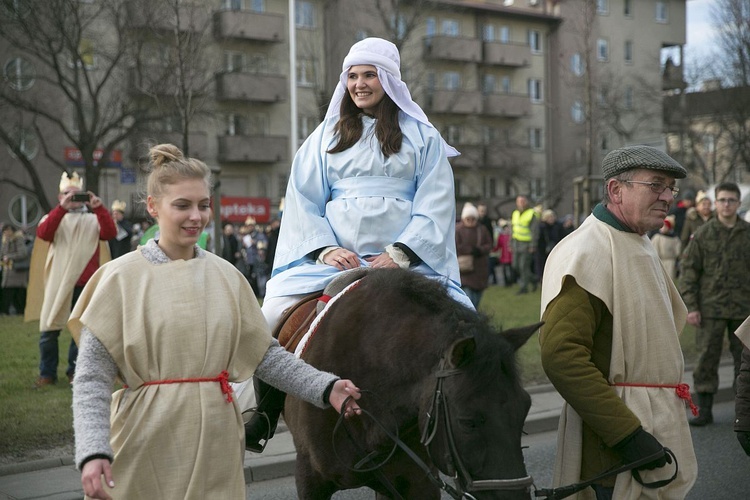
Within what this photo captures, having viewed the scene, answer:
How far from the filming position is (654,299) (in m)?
3.90

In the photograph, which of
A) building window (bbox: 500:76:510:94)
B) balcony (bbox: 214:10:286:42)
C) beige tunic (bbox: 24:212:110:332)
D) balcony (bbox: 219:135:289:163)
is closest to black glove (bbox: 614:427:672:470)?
beige tunic (bbox: 24:212:110:332)

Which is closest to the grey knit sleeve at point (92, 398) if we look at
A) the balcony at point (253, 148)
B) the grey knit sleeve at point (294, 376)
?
the grey knit sleeve at point (294, 376)

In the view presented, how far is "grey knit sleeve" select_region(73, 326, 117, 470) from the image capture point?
2.98m

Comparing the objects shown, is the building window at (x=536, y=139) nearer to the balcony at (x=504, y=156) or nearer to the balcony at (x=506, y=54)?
the balcony at (x=504, y=156)

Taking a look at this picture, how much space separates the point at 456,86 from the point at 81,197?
45.7 metres

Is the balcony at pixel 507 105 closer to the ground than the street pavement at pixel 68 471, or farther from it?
farther from it

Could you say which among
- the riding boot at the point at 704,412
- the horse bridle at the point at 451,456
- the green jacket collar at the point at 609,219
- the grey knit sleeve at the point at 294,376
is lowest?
the riding boot at the point at 704,412

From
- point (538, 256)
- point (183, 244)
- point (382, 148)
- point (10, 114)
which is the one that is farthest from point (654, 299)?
point (10, 114)

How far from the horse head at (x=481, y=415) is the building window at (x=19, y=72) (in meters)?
30.9

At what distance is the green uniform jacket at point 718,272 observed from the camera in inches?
373

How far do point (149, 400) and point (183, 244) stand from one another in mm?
560

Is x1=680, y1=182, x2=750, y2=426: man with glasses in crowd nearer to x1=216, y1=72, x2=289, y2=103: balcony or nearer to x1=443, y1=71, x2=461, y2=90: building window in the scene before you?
x1=216, y1=72, x2=289, y2=103: balcony

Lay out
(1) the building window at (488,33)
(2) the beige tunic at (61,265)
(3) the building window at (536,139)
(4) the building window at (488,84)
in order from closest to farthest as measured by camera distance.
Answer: (2) the beige tunic at (61,265) < (1) the building window at (488,33) < (4) the building window at (488,84) < (3) the building window at (536,139)

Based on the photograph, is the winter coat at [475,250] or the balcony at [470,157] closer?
the winter coat at [475,250]
